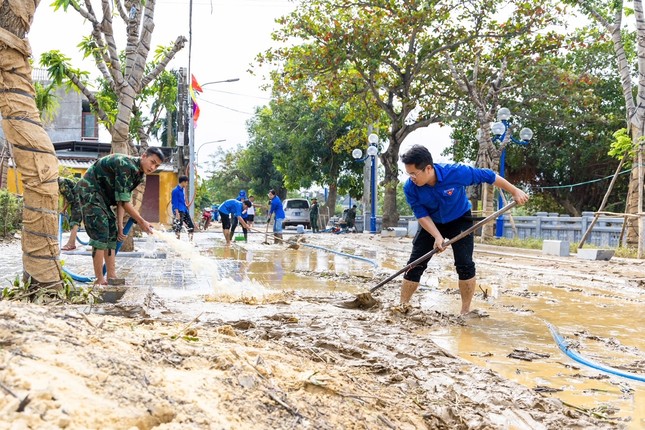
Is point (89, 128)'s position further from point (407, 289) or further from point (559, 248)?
point (407, 289)

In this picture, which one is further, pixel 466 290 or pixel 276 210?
pixel 276 210

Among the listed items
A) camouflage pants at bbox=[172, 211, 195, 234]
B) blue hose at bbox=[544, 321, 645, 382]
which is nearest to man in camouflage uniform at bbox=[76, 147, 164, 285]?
blue hose at bbox=[544, 321, 645, 382]

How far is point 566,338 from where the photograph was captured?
16.6ft

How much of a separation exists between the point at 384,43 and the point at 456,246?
15.4m

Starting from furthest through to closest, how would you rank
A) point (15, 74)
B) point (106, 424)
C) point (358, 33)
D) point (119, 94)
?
point (358, 33), point (119, 94), point (15, 74), point (106, 424)

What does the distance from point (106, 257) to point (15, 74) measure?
2.53 m

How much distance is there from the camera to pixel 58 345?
2391 mm

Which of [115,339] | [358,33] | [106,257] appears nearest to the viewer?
[115,339]

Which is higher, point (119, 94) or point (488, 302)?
point (119, 94)

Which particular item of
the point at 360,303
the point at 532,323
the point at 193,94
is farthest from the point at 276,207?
the point at 532,323

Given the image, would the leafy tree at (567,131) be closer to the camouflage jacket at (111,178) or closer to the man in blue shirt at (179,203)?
the man in blue shirt at (179,203)

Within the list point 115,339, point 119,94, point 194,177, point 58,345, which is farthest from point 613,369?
point 194,177

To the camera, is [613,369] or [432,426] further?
[613,369]

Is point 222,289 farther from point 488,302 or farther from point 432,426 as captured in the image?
point 432,426
